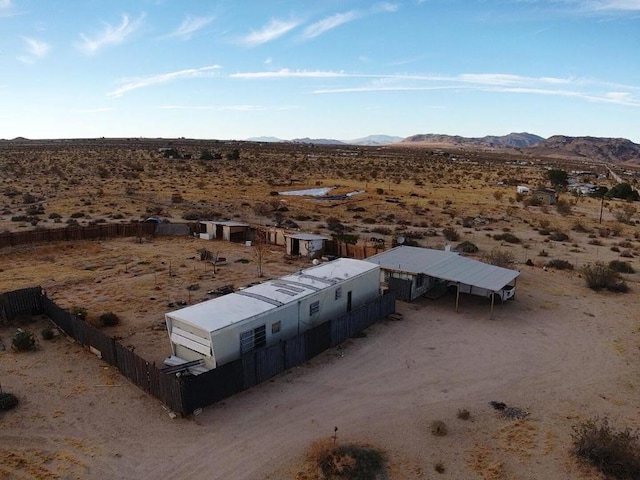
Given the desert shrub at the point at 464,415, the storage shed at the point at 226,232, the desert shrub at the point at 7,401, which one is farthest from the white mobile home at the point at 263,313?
the storage shed at the point at 226,232

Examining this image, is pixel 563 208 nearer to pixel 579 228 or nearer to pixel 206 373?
pixel 579 228

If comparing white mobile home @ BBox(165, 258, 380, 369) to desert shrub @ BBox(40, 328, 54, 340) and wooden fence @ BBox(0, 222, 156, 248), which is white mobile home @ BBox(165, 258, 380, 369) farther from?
wooden fence @ BBox(0, 222, 156, 248)

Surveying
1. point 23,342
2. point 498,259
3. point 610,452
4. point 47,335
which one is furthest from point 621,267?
point 23,342

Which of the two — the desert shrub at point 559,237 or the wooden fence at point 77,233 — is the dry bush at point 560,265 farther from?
the wooden fence at point 77,233

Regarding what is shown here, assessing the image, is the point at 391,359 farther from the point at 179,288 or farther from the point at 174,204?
the point at 174,204

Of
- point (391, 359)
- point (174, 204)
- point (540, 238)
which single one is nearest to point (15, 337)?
point (391, 359)
